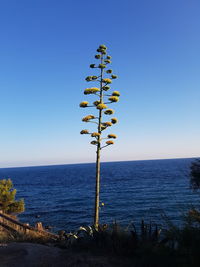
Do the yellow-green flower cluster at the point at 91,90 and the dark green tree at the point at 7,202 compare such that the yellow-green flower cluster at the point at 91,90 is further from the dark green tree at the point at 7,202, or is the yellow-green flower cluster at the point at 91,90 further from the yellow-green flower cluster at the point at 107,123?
the dark green tree at the point at 7,202

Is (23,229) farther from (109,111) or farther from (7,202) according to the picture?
(7,202)

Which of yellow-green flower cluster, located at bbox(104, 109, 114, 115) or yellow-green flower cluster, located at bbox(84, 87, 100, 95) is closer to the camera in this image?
yellow-green flower cluster, located at bbox(84, 87, 100, 95)

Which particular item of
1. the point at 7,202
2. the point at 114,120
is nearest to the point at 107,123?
the point at 114,120

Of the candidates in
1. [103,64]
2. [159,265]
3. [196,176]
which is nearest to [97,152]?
[103,64]

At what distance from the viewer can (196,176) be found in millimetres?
5430

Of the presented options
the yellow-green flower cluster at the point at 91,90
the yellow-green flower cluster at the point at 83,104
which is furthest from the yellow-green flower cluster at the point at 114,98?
the yellow-green flower cluster at the point at 83,104

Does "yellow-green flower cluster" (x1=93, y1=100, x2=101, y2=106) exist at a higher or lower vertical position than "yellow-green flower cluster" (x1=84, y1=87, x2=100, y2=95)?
lower

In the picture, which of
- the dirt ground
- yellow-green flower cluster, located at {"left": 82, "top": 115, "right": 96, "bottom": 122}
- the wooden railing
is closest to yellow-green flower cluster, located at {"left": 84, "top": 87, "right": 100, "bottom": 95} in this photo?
yellow-green flower cluster, located at {"left": 82, "top": 115, "right": 96, "bottom": 122}

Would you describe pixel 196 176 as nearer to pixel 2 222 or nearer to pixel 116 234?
pixel 116 234

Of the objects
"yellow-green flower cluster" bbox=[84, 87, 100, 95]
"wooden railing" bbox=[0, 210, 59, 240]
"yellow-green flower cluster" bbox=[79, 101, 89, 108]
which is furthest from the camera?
"yellow-green flower cluster" bbox=[84, 87, 100, 95]

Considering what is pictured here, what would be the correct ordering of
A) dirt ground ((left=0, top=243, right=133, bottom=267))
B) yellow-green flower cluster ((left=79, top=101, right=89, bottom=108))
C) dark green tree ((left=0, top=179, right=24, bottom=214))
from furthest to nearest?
dark green tree ((left=0, top=179, right=24, bottom=214)) → yellow-green flower cluster ((left=79, top=101, right=89, bottom=108)) → dirt ground ((left=0, top=243, right=133, bottom=267))

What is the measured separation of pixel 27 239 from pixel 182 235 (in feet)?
19.0

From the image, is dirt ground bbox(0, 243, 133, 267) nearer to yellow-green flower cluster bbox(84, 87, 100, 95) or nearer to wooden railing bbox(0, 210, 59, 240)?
wooden railing bbox(0, 210, 59, 240)

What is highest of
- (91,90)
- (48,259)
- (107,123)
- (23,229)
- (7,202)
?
(91,90)
